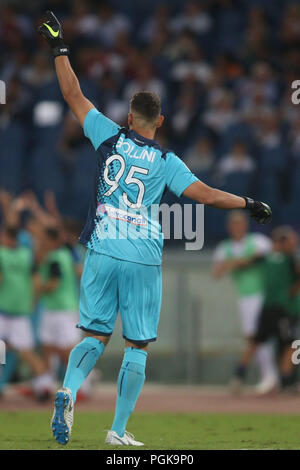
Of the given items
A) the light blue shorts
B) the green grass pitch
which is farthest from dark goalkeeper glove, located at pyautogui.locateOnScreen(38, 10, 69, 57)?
the green grass pitch

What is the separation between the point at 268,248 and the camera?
41.8 feet

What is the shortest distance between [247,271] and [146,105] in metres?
6.71

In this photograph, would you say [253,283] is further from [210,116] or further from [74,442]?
[74,442]

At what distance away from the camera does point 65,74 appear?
6277 mm

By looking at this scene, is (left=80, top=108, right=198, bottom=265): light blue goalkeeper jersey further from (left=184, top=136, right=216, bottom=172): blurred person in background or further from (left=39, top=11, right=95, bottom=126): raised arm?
(left=184, top=136, right=216, bottom=172): blurred person in background

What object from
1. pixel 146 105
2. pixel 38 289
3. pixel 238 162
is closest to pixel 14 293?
pixel 38 289

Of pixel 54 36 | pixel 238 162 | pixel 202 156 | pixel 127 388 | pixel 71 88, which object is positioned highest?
pixel 202 156

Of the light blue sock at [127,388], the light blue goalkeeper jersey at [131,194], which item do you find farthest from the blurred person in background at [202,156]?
the light blue sock at [127,388]

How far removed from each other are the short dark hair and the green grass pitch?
2.23 meters

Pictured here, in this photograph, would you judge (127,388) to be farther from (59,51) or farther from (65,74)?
(59,51)

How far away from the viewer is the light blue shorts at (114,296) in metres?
6.11

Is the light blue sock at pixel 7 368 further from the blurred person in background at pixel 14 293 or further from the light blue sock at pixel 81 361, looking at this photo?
the light blue sock at pixel 81 361

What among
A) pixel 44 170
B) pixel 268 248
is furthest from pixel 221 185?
pixel 44 170

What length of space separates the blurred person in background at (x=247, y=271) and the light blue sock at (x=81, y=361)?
6.39 metres
